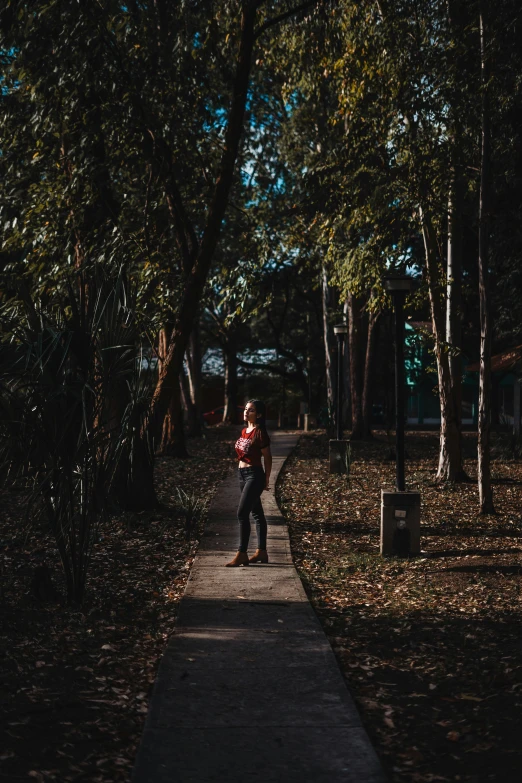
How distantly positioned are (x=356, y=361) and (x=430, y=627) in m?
23.5

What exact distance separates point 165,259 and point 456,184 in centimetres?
470

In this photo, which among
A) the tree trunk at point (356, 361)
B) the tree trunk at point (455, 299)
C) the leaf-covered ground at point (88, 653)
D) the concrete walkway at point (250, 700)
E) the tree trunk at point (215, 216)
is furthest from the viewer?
the tree trunk at point (356, 361)

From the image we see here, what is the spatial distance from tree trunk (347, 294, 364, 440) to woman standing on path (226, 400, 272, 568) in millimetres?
20629

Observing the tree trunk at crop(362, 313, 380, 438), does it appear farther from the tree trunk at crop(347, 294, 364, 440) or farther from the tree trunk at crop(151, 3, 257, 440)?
the tree trunk at crop(151, 3, 257, 440)

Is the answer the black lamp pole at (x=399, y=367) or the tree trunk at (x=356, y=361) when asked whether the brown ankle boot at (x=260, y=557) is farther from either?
the tree trunk at (x=356, y=361)

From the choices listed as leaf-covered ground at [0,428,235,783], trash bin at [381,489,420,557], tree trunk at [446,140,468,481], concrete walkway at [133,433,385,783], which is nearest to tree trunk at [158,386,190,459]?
tree trunk at [446,140,468,481]

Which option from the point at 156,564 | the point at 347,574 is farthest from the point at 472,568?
the point at 156,564

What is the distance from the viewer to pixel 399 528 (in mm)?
10414

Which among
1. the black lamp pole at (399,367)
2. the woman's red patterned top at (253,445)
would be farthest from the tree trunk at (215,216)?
the woman's red patterned top at (253,445)

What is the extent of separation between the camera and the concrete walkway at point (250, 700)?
4.28m

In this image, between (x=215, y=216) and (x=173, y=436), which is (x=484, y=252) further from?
(x=173, y=436)

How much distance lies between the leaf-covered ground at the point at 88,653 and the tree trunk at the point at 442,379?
22.9ft

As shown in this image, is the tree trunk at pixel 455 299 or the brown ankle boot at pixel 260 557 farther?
the tree trunk at pixel 455 299

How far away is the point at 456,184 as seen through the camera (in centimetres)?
1465
